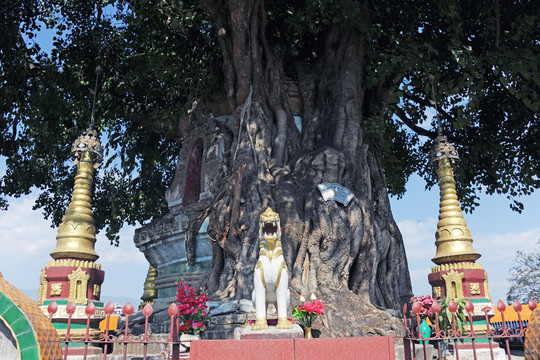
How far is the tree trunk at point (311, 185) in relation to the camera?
811 cm

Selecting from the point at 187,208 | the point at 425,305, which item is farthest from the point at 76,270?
the point at 425,305

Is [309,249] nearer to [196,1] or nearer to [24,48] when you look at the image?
[196,1]

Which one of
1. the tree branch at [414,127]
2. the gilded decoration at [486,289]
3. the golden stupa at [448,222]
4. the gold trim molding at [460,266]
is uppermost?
the tree branch at [414,127]

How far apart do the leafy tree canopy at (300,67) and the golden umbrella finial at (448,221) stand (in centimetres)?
132

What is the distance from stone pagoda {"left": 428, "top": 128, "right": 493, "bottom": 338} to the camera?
27.1 feet

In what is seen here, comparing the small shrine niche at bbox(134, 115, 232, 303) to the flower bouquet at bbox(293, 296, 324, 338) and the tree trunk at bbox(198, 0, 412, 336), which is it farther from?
the flower bouquet at bbox(293, 296, 324, 338)

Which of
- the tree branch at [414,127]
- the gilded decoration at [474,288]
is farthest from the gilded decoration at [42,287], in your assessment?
the tree branch at [414,127]

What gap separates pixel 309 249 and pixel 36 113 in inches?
325

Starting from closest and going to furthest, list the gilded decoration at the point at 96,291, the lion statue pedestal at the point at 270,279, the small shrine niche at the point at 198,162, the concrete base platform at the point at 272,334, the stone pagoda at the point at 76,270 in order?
the concrete base platform at the point at 272,334 < the lion statue pedestal at the point at 270,279 < the stone pagoda at the point at 76,270 < the gilded decoration at the point at 96,291 < the small shrine niche at the point at 198,162

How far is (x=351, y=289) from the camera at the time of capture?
342 inches

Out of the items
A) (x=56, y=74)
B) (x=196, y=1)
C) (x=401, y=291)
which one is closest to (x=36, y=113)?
(x=56, y=74)

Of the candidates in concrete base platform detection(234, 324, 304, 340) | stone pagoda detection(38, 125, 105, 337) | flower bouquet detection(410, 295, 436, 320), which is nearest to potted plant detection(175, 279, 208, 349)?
concrete base platform detection(234, 324, 304, 340)

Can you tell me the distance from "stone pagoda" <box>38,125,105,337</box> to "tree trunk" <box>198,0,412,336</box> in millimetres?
2089

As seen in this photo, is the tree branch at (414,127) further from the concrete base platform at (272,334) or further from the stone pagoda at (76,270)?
the concrete base platform at (272,334)
